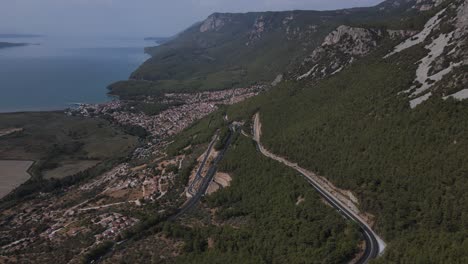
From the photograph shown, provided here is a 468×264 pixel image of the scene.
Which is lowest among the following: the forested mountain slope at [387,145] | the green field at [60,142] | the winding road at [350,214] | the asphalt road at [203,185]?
the green field at [60,142]

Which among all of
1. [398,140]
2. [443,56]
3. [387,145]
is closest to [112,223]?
[387,145]

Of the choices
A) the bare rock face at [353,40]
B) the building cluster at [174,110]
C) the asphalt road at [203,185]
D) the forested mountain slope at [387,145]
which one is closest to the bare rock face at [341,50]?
the bare rock face at [353,40]

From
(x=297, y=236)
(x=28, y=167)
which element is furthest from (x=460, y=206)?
(x=28, y=167)

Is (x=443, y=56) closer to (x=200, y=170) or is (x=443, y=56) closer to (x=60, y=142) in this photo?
(x=200, y=170)

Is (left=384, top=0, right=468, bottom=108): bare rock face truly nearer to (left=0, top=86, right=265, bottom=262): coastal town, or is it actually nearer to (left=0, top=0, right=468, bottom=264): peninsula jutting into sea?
(left=0, top=0, right=468, bottom=264): peninsula jutting into sea

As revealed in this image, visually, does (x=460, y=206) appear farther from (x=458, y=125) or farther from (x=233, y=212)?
(x=233, y=212)

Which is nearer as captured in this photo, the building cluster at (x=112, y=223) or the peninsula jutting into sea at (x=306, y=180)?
the peninsula jutting into sea at (x=306, y=180)

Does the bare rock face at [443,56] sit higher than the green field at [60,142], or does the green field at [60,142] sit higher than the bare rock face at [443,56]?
the bare rock face at [443,56]

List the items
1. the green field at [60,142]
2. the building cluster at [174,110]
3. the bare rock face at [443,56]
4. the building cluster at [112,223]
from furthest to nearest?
1. the building cluster at [174,110]
2. the green field at [60,142]
3. the bare rock face at [443,56]
4. the building cluster at [112,223]

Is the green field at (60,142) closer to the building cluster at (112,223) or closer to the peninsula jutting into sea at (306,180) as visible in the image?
the peninsula jutting into sea at (306,180)

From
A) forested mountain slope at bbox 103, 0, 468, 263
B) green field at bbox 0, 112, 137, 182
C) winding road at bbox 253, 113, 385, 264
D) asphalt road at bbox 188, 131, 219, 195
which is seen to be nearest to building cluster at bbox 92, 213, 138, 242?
forested mountain slope at bbox 103, 0, 468, 263

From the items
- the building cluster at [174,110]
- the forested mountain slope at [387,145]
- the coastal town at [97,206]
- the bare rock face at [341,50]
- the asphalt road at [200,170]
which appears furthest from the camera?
the building cluster at [174,110]
